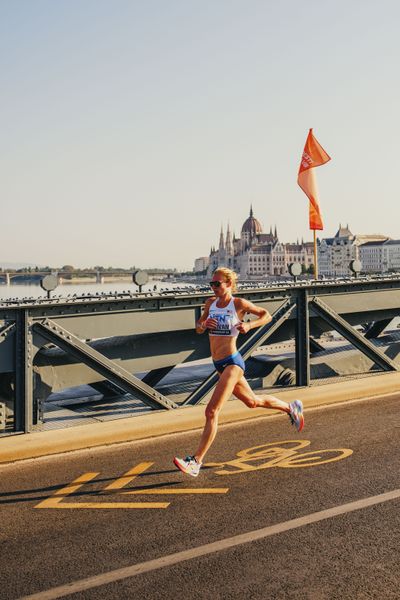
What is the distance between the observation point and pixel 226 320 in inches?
234

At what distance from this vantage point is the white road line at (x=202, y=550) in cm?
363

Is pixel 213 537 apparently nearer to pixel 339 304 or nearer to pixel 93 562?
pixel 93 562

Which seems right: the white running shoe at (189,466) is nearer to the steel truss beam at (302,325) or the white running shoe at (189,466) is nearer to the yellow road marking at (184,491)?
the yellow road marking at (184,491)

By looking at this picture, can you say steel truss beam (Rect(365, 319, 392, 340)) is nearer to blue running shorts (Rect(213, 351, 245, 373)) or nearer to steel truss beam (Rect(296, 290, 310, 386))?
steel truss beam (Rect(296, 290, 310, 386))

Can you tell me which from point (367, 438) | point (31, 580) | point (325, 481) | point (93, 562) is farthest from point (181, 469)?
point (367, 438)

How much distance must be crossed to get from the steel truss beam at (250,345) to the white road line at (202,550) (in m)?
3.65

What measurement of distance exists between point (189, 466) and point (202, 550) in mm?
1570

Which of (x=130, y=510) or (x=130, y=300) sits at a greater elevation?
(x=130, y=300)

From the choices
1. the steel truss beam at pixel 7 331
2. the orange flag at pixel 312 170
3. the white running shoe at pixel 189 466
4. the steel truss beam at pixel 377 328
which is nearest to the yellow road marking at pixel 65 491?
the white running shoe at pixel 189 466

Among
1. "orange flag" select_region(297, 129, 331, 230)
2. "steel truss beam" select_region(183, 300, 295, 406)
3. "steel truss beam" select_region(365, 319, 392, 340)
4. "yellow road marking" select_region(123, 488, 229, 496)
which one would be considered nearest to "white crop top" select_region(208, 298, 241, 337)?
"yellow road marking" select_region(123, 488, 229, 496)

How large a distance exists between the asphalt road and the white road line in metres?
0.01

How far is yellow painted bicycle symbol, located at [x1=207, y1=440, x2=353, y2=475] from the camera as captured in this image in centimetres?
599

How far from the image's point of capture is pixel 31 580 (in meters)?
3.75

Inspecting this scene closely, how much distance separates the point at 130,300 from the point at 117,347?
0.81 m
